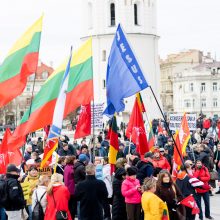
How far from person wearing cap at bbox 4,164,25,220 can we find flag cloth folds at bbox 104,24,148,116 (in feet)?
7.39

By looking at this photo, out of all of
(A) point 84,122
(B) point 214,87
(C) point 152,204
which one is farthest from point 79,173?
(B) point 214,87

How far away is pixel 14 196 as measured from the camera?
389 inches

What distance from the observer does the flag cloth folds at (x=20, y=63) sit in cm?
1167

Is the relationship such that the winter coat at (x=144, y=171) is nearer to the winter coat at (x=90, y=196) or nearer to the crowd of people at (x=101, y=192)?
the crowd of people at (x=101, y=192)

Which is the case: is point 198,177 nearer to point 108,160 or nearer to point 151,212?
point 108,160

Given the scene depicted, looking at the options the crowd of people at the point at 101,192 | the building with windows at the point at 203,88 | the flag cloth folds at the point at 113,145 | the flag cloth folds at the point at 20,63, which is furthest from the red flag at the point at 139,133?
the building with windows at the point at 203,88

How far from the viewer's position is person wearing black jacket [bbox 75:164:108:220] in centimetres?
972

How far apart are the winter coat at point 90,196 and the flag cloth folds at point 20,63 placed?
8.86 feet

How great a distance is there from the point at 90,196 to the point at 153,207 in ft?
4.68

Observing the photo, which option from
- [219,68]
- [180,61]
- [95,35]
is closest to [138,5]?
[95,35]

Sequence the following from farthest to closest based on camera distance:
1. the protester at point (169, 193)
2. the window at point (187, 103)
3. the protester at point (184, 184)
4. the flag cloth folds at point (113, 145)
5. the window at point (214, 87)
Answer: the window at point (187, 103) → the window at point (214, 87) → the flag cloth folds at point (113, 145) → the protester at point (184, 184) → the protester at point (169, 193)

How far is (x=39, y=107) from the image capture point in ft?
36.8

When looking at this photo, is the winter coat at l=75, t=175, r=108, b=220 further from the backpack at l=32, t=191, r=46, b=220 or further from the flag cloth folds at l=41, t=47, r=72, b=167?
the flag cloth folds at l=41, t=47, r=72, b=167

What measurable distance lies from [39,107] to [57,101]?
0.64 metres
